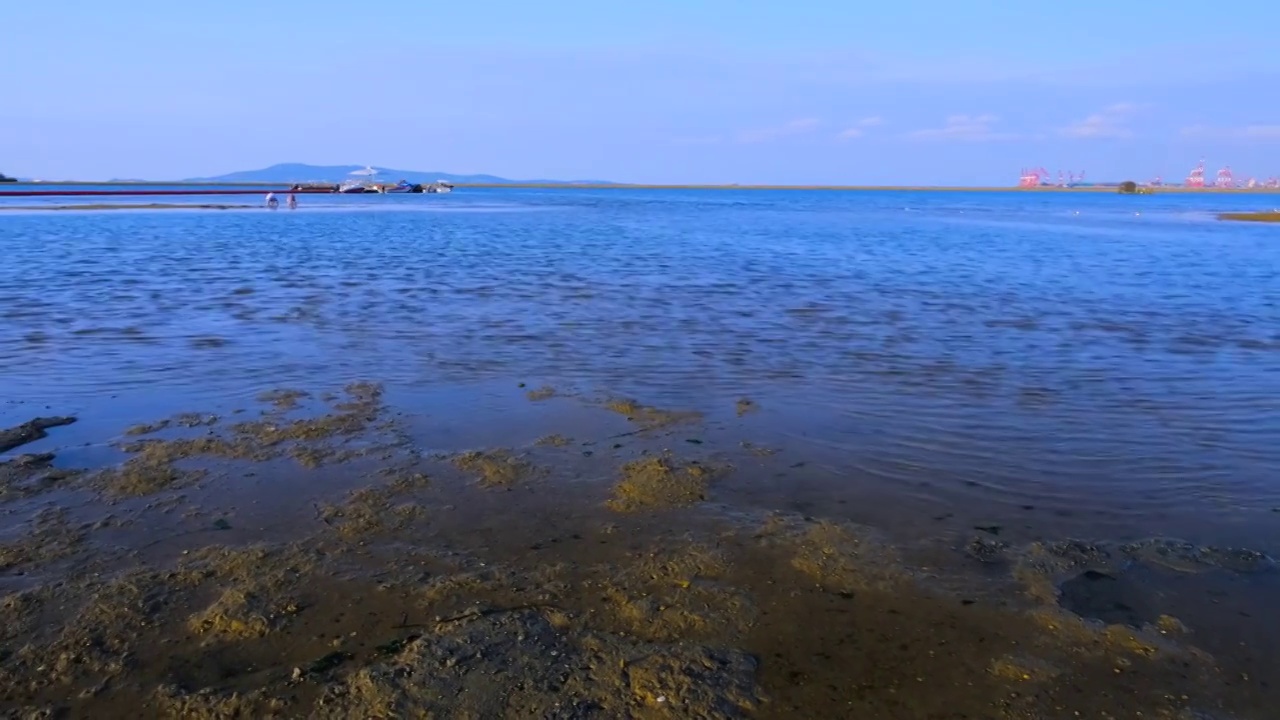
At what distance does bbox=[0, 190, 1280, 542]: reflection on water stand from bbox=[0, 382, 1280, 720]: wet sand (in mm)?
1207

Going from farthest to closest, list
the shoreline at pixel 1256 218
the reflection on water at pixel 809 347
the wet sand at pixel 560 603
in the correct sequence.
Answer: the shoreline at pixel 1256 218 → the reflection on water at pixel 809 347 → the wet sand at pixel 560 603

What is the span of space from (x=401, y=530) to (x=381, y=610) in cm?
113

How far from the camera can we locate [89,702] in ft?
13.1

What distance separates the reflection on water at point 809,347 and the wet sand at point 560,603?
121cm

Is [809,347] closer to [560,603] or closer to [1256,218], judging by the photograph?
[560,603]

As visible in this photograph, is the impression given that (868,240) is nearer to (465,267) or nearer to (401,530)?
(465,267)

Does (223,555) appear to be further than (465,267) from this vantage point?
No

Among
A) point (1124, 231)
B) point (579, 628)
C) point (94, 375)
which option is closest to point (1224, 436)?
point (579, 628)

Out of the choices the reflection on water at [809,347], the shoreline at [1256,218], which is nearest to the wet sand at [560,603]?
the reflection on water at [809,347]

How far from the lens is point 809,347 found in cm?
1280

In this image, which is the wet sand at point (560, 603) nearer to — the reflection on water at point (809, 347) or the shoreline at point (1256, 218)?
the reflection on water at point (809, 347)

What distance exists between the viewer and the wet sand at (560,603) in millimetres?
4117

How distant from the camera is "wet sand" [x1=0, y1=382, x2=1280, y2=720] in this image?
13.5ft

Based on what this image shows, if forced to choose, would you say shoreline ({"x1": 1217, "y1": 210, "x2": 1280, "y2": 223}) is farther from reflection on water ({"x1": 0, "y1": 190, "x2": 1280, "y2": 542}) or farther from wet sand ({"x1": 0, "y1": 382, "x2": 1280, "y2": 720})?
wet sand ({"x1": 0, "y1": 382, "x2": 1280, "y2": 720})
